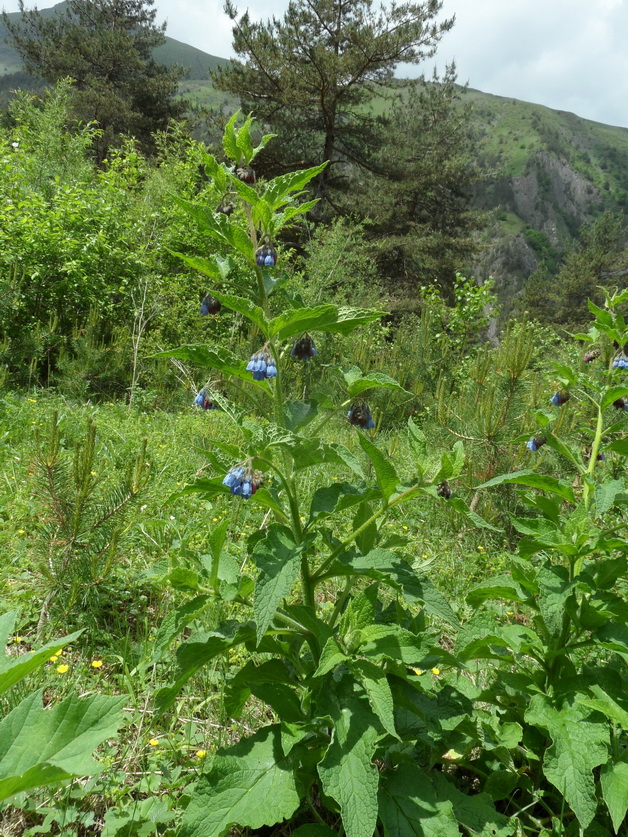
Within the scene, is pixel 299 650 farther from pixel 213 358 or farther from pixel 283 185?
pixel 283 185

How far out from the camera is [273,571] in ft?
4.16

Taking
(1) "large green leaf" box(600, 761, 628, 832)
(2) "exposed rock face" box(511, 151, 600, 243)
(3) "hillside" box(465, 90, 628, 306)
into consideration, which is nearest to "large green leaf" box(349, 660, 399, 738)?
(1) "large green leaf" box(600, 761, 628, 832)

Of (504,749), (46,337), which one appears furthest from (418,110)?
(504,749)

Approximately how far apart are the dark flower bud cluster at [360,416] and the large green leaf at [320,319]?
333 mm

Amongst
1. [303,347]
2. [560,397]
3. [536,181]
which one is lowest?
[560,397]

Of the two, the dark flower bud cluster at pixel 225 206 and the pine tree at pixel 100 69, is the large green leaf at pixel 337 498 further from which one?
the pine tree at pixel 100 69

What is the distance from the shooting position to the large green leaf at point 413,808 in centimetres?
135

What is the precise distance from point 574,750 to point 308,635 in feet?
2.62

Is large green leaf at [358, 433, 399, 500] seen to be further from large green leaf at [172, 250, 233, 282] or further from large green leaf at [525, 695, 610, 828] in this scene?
large green leaf at [525, 695, 610, 828]

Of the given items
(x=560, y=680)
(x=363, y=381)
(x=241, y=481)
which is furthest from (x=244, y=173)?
(x=560, y=680)

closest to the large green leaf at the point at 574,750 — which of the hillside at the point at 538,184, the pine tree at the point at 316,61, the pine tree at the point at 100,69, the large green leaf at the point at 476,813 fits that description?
the large green leaf at the point at 476,813

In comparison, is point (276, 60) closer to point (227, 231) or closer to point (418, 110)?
point (418, 110)

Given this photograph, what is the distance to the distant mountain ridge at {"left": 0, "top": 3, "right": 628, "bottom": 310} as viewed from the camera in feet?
349

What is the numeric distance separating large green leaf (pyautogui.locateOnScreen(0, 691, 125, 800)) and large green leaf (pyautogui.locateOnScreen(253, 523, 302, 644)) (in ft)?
1.70
